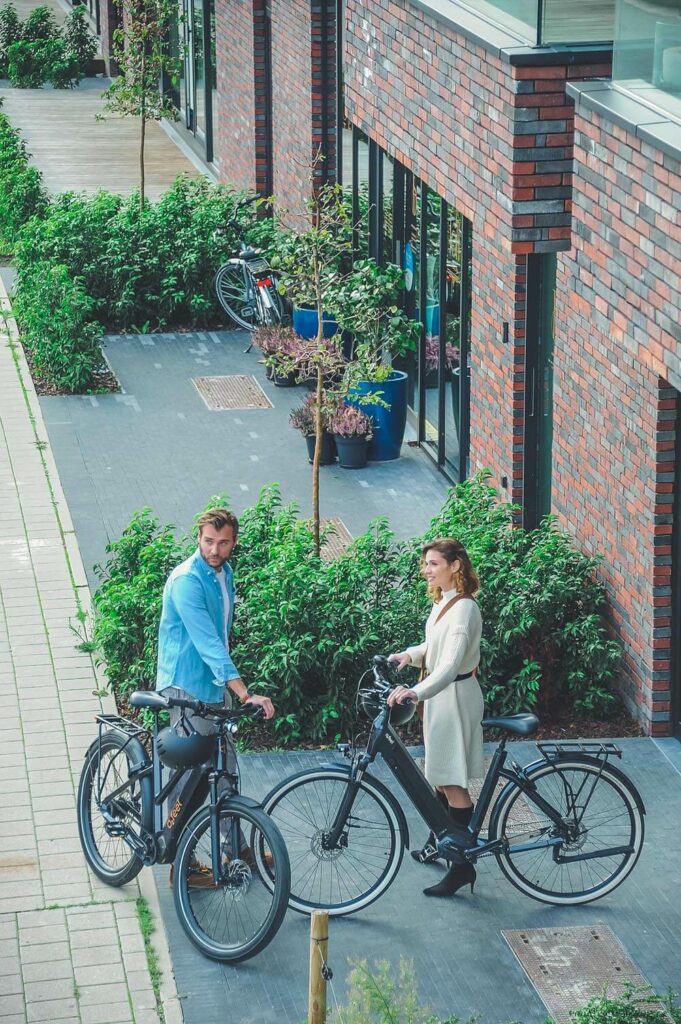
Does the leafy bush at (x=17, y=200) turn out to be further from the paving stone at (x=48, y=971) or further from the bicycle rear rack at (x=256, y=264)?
the paving stone at (x=48, y=971)

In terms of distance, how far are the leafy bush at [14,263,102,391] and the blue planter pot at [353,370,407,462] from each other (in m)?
3.19

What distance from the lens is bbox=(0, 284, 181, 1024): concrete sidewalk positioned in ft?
23.3

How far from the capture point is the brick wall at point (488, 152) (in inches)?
411

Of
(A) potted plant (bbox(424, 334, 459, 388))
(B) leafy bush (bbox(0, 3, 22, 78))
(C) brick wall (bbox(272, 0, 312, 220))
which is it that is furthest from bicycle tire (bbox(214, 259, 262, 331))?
(B) leafy bush (bbox(0, 3, 22, 78))

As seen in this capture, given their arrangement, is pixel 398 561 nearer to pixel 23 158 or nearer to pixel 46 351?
pixel 46 351

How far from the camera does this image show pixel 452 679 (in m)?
7.35

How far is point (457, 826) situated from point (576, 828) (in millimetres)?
545

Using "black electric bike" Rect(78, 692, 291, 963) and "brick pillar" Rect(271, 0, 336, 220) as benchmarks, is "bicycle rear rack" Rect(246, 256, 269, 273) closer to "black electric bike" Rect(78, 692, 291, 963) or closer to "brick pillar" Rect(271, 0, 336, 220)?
"brick pillar" Rect(271, 0, 336, 220)

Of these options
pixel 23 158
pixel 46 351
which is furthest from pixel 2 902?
pixel 23 158

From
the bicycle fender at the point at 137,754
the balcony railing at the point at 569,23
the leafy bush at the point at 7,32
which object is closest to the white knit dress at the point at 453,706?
the bicycle fender at the point at 137,754

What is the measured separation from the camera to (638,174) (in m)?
8.88

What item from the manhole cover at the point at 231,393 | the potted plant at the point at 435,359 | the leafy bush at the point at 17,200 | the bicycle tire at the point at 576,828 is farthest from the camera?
the leafy bush at the point at 17,200

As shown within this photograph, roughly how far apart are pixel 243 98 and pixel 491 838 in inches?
572

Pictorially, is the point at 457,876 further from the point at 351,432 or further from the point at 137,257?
the point at 137,257
